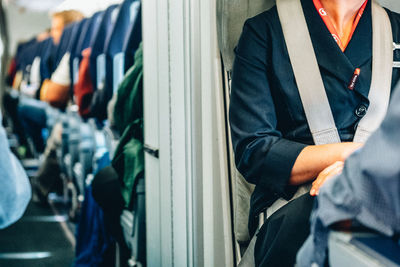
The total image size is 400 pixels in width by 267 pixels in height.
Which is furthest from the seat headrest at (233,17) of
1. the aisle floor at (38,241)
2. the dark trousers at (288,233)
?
the aisle floor at (38,241)

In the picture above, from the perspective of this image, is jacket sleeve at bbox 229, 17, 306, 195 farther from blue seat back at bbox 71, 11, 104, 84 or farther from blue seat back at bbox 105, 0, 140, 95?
blue seat back at bbox 71, 11, 104, 84

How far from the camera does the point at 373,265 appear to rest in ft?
2.03

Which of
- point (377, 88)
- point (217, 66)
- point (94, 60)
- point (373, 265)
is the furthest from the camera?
point (94, 60)

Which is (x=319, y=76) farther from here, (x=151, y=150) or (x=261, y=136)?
(x=151, y=150)

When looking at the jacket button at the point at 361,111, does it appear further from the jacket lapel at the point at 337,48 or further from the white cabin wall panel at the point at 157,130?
the white cabin wall panel at the point at 157,130

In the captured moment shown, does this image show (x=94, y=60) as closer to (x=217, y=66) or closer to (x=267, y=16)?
(x=217, y=66)

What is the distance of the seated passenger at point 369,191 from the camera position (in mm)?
580

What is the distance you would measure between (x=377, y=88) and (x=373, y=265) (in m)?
0.71

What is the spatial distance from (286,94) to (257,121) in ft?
0.32

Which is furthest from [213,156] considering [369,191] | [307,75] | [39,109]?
[39,109]

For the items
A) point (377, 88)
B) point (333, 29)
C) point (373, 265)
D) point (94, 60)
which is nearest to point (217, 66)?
point (333, 29)

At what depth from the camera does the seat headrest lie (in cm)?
146

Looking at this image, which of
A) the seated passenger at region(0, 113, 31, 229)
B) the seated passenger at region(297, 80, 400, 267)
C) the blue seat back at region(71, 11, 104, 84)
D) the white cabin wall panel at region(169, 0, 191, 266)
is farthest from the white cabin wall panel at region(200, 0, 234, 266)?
the blue seat back at region(71, 11, 104, 84)

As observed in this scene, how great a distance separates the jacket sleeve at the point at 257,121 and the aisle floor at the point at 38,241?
203 cm
